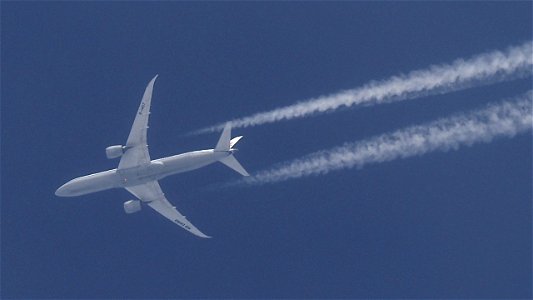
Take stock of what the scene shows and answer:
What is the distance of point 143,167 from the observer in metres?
69.7

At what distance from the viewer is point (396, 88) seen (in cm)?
6569

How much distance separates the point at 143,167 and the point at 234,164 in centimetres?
739

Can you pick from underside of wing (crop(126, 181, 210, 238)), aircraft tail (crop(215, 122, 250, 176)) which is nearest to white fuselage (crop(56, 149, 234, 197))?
aircraft tail (crop(215, 122, 250, 176))

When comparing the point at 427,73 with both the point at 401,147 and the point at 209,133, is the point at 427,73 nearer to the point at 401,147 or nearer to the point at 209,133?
the point at 401,147

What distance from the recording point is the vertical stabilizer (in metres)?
67.6

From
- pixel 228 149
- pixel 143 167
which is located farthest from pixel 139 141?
pixel 228 149

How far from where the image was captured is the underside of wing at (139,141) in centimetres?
6819

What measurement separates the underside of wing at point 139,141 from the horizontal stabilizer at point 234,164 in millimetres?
6474

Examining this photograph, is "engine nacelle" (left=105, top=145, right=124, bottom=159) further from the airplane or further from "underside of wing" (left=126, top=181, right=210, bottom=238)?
"underside of wing" (left=126, top=181, right=210, bottom=238)

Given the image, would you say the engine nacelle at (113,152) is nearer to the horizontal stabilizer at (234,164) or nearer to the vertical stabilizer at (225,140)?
the vertical stabilizer at (225,140)

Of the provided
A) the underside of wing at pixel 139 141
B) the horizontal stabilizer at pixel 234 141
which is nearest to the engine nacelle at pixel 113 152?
the underside of wing at pixel 139 141

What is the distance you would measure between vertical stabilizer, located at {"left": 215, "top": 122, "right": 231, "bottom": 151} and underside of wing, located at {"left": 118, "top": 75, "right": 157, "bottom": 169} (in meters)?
5.91

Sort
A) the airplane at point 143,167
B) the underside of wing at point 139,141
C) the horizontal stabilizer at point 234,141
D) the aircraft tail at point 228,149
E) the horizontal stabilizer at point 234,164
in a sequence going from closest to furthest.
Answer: the aircraft tail at point 228,149, the horizontal stabilizer at point 234,164, the airplane at point 143,167, the underside of wing at point 139,141, the horizontal stabilizer at point 234,141

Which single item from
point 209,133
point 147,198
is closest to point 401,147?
point 209,133
